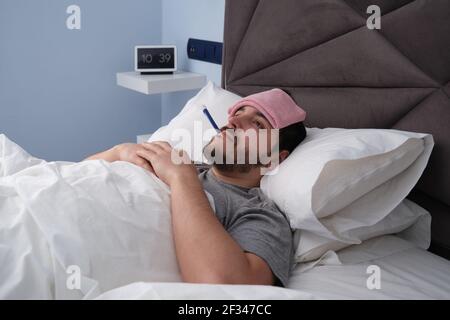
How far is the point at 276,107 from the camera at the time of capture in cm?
134

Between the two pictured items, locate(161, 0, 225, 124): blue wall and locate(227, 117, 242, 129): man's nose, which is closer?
locate(227, 117, 242, 129): man's nose

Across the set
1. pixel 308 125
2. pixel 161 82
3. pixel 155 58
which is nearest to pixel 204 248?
pixel 308 125

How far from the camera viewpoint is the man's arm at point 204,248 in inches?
36.8

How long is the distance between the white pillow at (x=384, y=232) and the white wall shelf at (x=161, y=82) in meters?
1.37

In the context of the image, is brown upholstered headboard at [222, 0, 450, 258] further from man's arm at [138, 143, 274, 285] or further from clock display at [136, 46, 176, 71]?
clock display at [136, 46, 176, 71]

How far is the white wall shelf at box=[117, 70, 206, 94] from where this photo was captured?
92.7 inches

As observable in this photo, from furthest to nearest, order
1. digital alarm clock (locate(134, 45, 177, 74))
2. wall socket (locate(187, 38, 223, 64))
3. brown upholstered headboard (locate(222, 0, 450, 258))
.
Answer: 1. digital alarm clock (locate(134, 45, 177, 74))
2. wall socket (locate(187, 38, 223, 64))
3. brown upholstered headboard (locate(222, 0, 450, 258))

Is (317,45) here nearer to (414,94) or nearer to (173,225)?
(414,94)

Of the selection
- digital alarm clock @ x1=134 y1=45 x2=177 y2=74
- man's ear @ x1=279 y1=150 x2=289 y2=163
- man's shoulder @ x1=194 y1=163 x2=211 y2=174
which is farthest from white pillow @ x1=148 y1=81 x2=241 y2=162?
digital alarm clock @ x1=134 y1=45 x2=177 y2=74

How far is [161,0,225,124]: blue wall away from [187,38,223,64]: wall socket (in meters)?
0.03

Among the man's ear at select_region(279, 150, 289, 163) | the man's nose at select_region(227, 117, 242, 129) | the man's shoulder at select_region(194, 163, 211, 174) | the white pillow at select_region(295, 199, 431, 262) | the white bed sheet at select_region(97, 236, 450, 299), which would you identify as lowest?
the white bed sheet at select_region(97, 236, 450, 299)

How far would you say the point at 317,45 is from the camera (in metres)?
1.57

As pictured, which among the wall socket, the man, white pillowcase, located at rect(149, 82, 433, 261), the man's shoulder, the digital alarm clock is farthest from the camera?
the digital alarm clock

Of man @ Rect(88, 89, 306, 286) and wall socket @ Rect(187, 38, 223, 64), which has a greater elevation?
wall socket @ Rect(187, 38, 223, 64)
